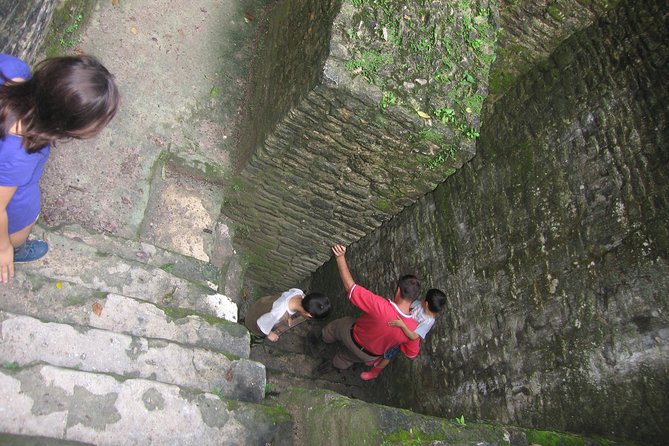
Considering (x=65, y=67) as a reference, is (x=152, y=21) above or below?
above

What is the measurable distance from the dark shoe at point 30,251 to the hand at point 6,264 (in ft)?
0.71

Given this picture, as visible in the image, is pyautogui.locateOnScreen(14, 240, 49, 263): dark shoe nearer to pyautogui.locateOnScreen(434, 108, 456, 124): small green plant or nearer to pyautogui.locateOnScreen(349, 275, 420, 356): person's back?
pyautogui.locateOnScreen(349, 275, 420, 356): person's back

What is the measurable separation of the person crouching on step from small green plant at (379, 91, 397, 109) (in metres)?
1.55

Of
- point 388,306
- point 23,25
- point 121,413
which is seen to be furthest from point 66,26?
point 388,306

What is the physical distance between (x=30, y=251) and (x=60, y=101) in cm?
140

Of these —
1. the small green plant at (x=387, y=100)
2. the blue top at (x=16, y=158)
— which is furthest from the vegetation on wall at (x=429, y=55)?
the blue top at (x=16, y=158)

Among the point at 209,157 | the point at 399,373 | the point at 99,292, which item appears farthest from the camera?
the point at 399,373

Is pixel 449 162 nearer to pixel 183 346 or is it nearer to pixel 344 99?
pixel 344 99

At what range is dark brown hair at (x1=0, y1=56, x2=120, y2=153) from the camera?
1.79 metres

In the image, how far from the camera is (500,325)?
362 cm

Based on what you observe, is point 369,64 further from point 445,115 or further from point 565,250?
point 565,250

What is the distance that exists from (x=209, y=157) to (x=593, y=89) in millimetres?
3053

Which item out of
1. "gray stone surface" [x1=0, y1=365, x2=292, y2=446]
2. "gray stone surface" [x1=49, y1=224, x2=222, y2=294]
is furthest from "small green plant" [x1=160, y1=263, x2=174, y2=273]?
"gray stone surface" [x1=0, y1=365, x2=292, y2=446]

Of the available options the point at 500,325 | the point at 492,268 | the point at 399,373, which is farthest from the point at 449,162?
the point at 399,373
